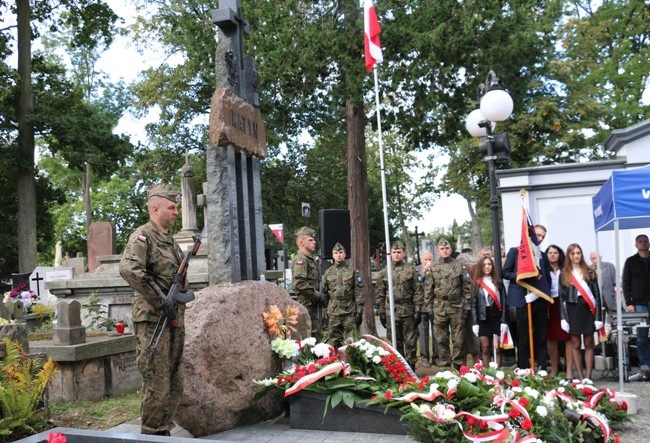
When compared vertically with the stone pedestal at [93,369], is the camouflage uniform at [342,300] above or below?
above

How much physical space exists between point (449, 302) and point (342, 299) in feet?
5.13

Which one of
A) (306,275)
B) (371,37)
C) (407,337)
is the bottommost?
(407,337)

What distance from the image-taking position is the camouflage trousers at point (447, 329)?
9.09 meters

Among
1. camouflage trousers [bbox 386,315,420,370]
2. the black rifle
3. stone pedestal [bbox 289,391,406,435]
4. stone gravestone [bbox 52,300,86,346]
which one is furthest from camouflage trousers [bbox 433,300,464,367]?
the black rifle

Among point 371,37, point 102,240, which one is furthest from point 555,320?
point 102,240

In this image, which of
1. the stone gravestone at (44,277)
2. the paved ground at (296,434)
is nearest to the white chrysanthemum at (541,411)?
the paved ground at (296,434)

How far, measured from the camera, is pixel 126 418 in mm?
6875

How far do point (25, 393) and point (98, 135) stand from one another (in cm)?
1810

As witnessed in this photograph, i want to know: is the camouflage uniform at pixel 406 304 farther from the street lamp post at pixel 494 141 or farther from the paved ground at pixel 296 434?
the paved ground at pixel 296 434

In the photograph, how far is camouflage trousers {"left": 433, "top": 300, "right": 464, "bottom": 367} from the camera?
909 cm

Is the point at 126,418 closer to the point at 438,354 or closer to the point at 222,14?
the point at 222,14

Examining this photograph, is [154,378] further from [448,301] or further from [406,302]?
[406,302]

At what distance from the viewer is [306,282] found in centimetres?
954

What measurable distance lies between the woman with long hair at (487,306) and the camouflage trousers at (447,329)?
1.26 ft
